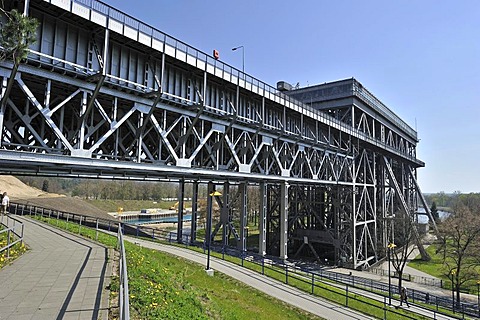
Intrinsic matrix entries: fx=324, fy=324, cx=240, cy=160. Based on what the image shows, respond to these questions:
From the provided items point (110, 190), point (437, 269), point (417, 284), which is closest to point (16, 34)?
point (417, 284)

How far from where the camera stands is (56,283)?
8.86 meters

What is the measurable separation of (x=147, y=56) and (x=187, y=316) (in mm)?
14533

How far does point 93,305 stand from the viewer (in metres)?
7.21

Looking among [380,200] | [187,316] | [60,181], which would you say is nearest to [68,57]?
[187,316]

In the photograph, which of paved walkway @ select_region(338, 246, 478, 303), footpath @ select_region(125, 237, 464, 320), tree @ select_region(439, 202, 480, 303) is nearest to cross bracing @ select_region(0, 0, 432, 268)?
paved walkway @ select_region(338, 246, 478, 303)

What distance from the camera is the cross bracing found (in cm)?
1405

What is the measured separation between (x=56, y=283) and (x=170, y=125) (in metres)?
15.2

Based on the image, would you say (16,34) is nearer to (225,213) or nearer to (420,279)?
(225,213)

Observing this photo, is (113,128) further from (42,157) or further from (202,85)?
(202,85)

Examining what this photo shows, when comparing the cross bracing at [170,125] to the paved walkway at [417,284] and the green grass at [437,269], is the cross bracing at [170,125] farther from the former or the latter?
the green grass at [437,269]

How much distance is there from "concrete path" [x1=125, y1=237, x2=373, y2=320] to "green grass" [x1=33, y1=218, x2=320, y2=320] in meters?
0.92

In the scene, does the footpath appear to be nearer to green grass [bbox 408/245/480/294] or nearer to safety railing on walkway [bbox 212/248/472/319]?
safety railing on walkway [bbox 212/248/472/319]

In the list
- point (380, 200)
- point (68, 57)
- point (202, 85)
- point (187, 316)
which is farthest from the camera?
point (380, 200)

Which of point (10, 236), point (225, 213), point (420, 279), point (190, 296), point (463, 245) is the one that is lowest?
point (420, 279)
